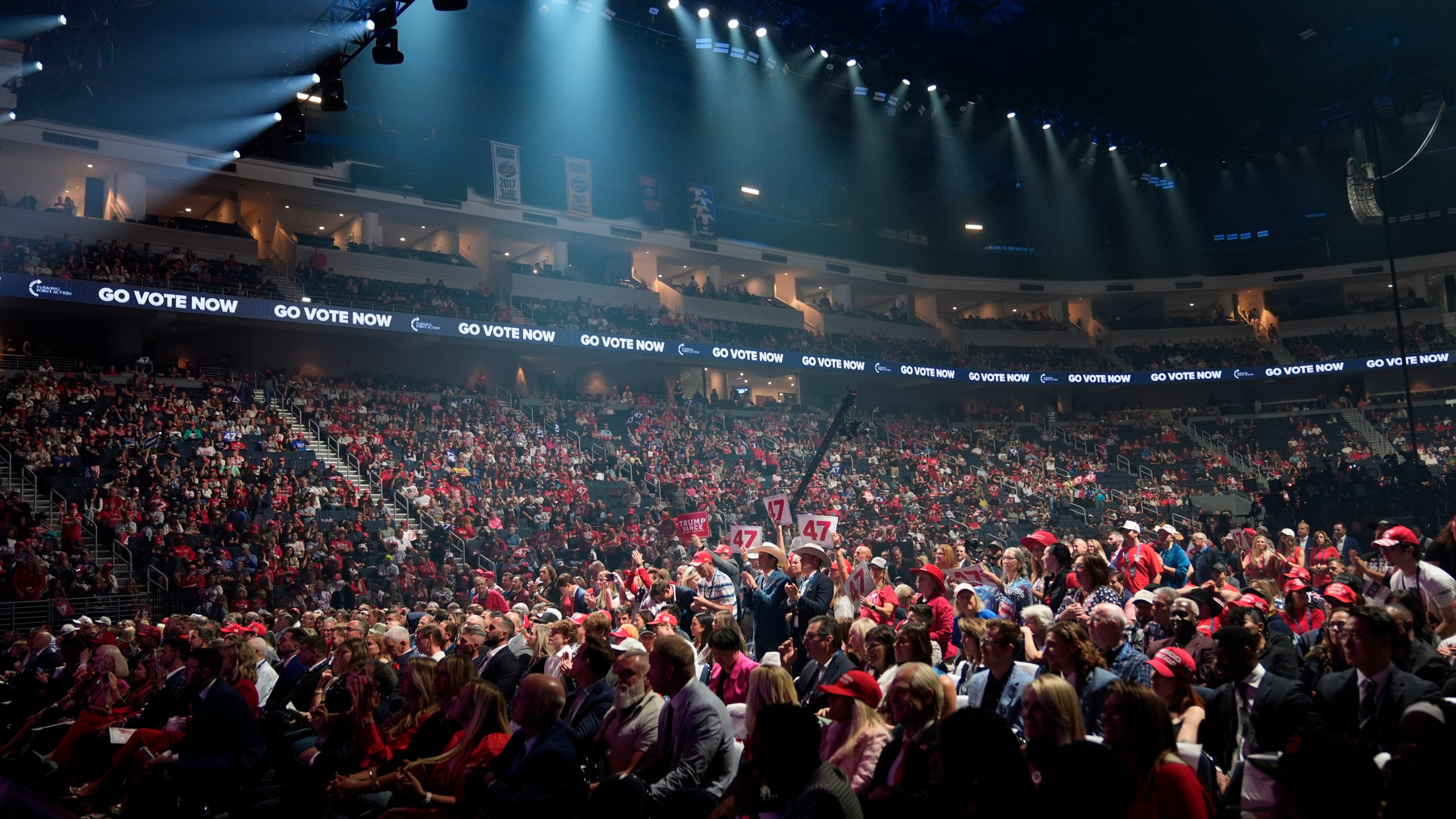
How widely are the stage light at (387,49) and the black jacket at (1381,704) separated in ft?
47.2

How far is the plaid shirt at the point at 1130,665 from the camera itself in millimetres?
4883

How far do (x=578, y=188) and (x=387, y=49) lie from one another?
18.9 meters

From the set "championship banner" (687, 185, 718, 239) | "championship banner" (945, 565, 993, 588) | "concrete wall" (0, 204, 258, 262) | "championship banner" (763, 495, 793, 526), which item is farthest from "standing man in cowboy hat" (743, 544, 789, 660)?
"championship banner" (687, 185, 718, 239)

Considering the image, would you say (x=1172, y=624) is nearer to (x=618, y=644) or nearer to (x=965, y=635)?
(x=965, y=635)

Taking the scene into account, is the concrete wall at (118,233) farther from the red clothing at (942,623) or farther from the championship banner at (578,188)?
the red clothing at (942,623)

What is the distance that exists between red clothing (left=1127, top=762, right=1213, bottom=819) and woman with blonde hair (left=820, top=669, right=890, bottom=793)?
1128mm

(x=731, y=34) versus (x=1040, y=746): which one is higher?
(x=731, y=34)

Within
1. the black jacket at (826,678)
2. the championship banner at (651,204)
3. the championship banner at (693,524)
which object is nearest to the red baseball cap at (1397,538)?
the black jacket at (826,678)

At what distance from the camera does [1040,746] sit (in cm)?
319

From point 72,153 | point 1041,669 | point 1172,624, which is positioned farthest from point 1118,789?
point 72,153

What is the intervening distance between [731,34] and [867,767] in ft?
78.8

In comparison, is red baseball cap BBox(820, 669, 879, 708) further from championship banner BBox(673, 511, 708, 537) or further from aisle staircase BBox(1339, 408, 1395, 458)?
aisle staircase BBox(1339, 408, 1395, 458)

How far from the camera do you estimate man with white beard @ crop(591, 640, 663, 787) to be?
475 centimetres

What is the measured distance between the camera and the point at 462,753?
4996 millimetres
